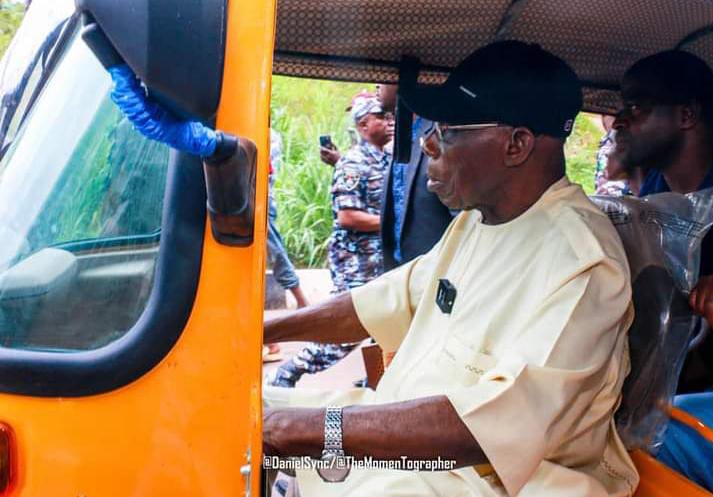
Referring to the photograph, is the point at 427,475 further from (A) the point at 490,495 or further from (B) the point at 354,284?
(B) the point at 354,284

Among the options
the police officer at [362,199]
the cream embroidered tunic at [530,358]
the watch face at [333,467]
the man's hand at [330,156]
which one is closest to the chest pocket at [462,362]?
the cream embroidered tunic at [530,358]

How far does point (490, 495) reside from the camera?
1.60m

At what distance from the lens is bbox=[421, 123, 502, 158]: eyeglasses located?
76.4 inches

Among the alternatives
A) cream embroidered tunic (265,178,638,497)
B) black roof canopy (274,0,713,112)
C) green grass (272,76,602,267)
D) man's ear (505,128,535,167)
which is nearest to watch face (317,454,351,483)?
cream embroidered tunic (265,178,638,497)

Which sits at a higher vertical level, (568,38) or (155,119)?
(568,38)

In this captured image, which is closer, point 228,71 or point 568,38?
point 228,71

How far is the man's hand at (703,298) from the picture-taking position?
1.82m

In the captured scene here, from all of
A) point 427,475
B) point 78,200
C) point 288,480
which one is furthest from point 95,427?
point 288,480

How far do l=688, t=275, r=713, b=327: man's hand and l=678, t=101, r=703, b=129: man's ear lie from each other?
739mm

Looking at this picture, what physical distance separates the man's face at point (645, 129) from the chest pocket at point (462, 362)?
1.12 meters

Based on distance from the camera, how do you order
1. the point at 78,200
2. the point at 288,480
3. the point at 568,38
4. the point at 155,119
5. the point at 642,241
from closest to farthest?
1. the point at 155,119
2. the point at 78,200
3. the point at 642,241
4. the point at 288,480
5. the point at 568,38

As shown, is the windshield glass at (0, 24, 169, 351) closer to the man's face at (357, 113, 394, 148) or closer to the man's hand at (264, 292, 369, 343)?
the man's hand at (264, 292, 369, 343)

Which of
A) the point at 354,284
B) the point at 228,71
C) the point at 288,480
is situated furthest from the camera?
the point at 354,284

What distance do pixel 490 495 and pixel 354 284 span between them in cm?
287
